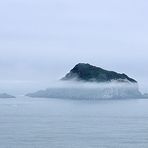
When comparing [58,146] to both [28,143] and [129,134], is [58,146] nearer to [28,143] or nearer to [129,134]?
[28,143]

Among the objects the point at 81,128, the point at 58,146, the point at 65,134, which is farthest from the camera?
the point at 81,128

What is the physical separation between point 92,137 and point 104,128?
810 inches

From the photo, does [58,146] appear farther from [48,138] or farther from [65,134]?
[65,134]

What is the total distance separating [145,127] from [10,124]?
31067 millimetres

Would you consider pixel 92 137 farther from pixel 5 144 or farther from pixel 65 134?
pixel 5 144

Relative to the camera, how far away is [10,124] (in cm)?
13300

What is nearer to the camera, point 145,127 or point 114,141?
point 114,141

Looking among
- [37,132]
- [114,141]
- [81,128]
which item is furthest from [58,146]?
[81,128]

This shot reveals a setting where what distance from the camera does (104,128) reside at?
125312 mm

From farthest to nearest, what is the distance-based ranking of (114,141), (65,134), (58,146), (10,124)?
(10,124), (65,134), (114,141), (58,146)

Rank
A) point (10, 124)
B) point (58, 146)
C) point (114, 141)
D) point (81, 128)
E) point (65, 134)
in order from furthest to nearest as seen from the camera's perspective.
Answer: point (10, 124), point (81, 128), point (65, 134), point (114, 141), point (58, 146)

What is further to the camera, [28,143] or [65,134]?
[65,134]

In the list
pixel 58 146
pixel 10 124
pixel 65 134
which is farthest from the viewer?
pixel 10 124

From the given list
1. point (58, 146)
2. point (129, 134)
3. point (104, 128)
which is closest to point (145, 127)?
point (104, 128)
